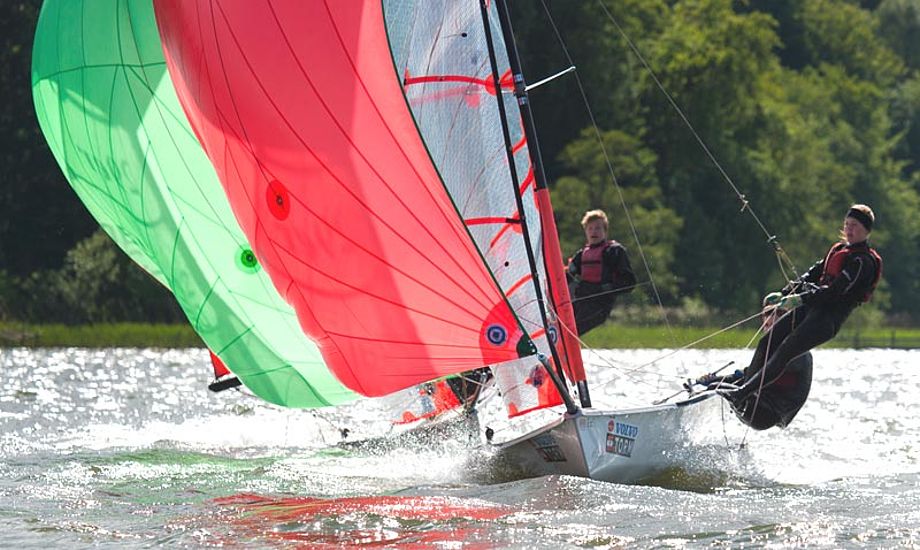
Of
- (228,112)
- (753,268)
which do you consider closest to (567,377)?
(228,112)

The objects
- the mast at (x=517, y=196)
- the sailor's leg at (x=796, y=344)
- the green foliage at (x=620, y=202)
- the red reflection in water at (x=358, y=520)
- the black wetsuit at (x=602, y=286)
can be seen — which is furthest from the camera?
the green foliage at (x=620, y=202)

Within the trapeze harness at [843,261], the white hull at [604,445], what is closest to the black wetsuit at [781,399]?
the trapeze harness at [843,261]

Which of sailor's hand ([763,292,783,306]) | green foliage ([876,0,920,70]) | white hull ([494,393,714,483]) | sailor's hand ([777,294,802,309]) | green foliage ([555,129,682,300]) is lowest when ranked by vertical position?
white hull ([494,393,714,483])

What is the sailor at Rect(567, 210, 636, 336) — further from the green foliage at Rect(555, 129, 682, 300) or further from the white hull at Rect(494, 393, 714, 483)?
the green foliage at Rect(555, 129, 682, 300)

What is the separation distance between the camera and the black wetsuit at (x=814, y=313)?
32.3 ft

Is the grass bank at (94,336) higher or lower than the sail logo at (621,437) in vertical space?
higher

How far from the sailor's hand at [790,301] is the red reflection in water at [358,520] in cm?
239

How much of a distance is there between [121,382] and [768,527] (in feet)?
39.5

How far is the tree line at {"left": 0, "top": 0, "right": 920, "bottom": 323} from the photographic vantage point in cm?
3459

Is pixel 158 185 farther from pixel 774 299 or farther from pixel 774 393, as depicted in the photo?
pixel 774 393

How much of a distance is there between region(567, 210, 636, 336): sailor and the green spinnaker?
2.13 metres

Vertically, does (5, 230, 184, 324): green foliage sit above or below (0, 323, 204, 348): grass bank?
above

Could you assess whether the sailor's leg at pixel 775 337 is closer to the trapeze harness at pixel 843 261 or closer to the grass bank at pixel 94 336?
the trapeze harness at pixel 843 261

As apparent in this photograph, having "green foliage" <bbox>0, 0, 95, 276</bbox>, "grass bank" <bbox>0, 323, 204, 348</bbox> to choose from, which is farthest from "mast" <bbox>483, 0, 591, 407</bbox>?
"green foliage" <bbox>0, 0, 95, 276</bbox>
